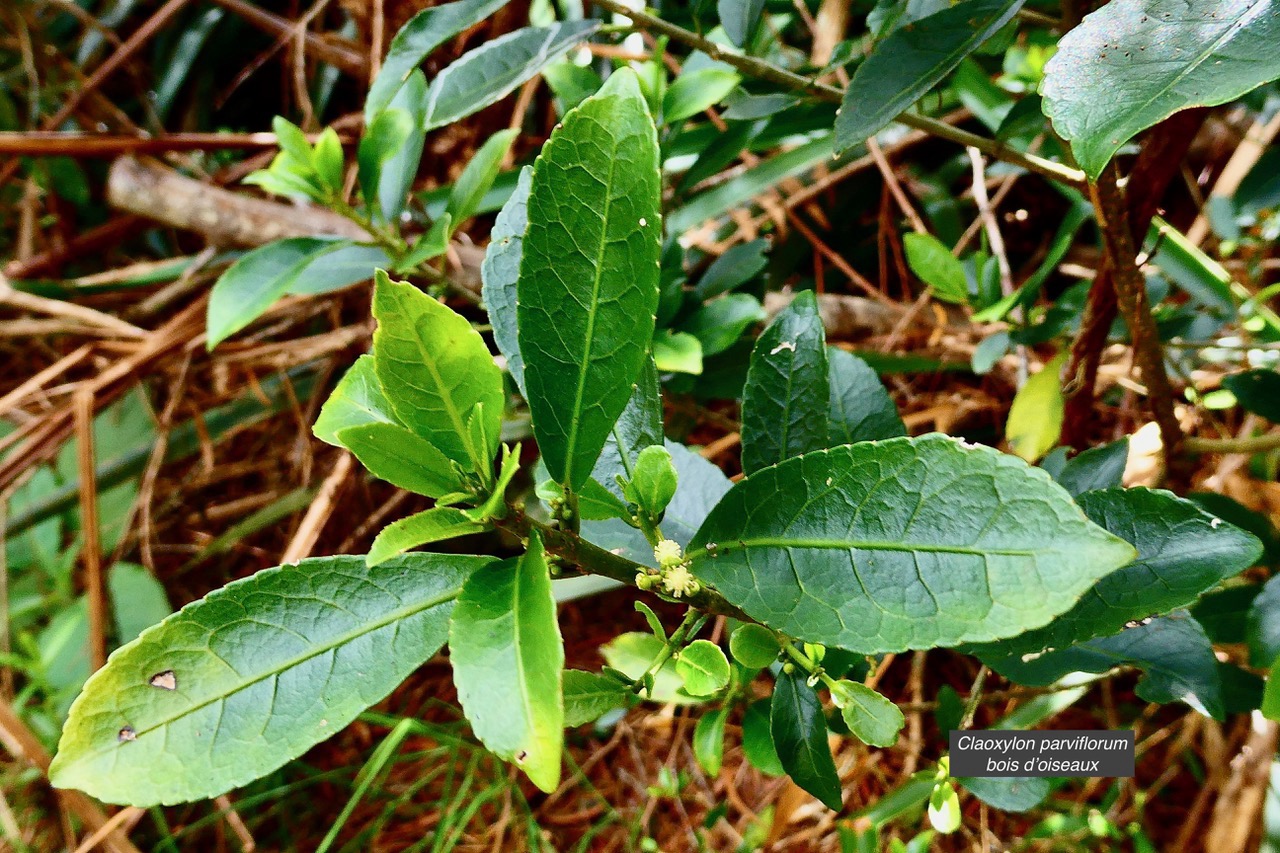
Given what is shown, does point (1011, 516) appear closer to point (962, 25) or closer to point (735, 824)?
point (962, 25)

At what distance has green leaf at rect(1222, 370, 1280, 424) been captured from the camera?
73cm

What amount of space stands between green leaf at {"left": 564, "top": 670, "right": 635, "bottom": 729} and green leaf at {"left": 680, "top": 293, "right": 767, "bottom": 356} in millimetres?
386

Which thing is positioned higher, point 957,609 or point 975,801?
point 957,609

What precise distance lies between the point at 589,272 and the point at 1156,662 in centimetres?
48

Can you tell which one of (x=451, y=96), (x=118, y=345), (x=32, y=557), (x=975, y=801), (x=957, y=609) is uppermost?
(x=451, y=96)

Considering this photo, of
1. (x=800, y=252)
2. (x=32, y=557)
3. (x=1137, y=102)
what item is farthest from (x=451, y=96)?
(x=32, y=557)

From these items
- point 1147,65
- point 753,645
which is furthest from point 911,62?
point 753,645

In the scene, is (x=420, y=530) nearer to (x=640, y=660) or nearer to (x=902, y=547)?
(x=902, y=547)

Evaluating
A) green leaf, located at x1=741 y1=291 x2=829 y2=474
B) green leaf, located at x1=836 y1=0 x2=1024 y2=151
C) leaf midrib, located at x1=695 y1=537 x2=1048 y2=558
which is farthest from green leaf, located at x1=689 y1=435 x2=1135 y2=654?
green leaf, located at x1=836 y1=0 x2=1024 y2=151

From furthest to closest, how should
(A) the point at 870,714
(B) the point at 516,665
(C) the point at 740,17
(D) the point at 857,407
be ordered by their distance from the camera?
(C) the point at 740,17
(D) the point at 857,407
(A) the point at 870,714
(B) the point at 516,665

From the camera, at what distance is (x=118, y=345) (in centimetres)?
130

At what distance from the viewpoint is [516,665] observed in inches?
12.9

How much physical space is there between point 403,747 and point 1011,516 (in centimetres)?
124

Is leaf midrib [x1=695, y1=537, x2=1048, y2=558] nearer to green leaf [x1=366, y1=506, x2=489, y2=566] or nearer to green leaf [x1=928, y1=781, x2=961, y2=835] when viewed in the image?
green leaf [x1=366, y1=506, x2=489, y2=566]
